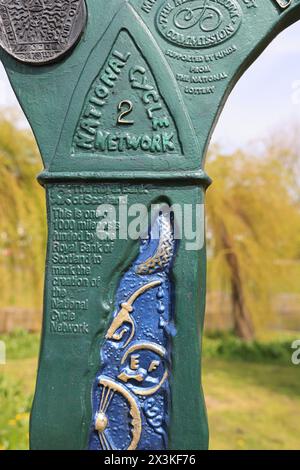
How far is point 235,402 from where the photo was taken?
5812mm

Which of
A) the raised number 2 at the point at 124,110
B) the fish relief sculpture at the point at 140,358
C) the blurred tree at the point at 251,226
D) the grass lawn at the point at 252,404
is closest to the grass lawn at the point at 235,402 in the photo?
the grass lawn at the point at 252,404

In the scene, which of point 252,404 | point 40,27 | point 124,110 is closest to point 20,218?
point 252,404

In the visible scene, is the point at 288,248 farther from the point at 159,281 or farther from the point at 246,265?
the point at 159,281

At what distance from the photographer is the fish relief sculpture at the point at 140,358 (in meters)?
2.03

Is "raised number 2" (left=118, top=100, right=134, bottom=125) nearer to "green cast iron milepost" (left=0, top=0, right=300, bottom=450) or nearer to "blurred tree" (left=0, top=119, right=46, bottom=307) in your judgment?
"green cast iron milepost" (left=0, top=0, right=300, bottom=450)

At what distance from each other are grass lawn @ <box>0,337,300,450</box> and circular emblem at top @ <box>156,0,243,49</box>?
2.87 m

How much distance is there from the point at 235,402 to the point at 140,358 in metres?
4.10

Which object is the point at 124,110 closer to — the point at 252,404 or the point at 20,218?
the point at 252,404

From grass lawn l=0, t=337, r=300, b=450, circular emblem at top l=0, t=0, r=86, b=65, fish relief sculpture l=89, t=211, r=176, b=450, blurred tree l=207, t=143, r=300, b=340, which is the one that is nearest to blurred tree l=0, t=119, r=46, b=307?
grass lawn l=0, t=337, r=300, b=450

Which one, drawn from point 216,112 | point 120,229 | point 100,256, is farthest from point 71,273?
point 216,112

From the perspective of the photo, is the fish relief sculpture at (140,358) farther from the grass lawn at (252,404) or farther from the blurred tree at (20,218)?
the blurred tree at (20,218)

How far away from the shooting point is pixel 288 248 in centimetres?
837

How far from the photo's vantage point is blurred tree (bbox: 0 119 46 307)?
675 cm

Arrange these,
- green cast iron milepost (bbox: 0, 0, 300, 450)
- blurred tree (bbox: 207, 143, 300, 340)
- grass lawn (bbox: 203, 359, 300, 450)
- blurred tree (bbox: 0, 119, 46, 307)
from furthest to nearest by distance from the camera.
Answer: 1. blurred tree (bbox: 207, 143, 300, 340)
2. blurred tree (bbox: 0, 119, 46, 307)
3. grass lawn (bbox: 203, 359, 300, 450)
4. green cast iron milepost (bbox: 0, 0, 300, 450)
